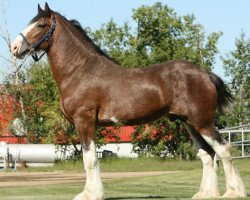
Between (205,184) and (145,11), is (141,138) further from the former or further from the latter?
(205,184)

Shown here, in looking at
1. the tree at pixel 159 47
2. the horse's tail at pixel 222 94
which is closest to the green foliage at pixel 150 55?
the tree at pixel 159 47

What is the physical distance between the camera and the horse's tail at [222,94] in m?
12.1

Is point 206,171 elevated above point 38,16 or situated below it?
below

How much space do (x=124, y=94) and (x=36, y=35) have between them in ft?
6.27

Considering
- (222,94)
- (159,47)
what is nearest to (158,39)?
(159,47)

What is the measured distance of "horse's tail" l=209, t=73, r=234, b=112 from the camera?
1210 cm

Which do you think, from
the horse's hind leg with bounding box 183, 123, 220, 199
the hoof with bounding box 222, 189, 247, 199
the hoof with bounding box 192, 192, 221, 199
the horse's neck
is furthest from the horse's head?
the hoof with bounding box 222, 189, 247, 199

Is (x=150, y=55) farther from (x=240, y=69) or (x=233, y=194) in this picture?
(x=233, y=194)

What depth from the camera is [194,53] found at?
50875 mm

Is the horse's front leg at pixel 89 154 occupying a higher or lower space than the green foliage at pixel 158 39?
lower

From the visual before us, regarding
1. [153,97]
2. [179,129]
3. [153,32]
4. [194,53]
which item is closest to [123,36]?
[153,32]

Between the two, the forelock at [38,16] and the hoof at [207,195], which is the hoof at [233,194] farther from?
the forelock at [38,16]

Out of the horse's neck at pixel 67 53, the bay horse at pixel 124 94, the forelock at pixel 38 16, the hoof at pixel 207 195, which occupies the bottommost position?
the hoof at pixel 207 195

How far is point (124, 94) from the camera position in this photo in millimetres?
11719
